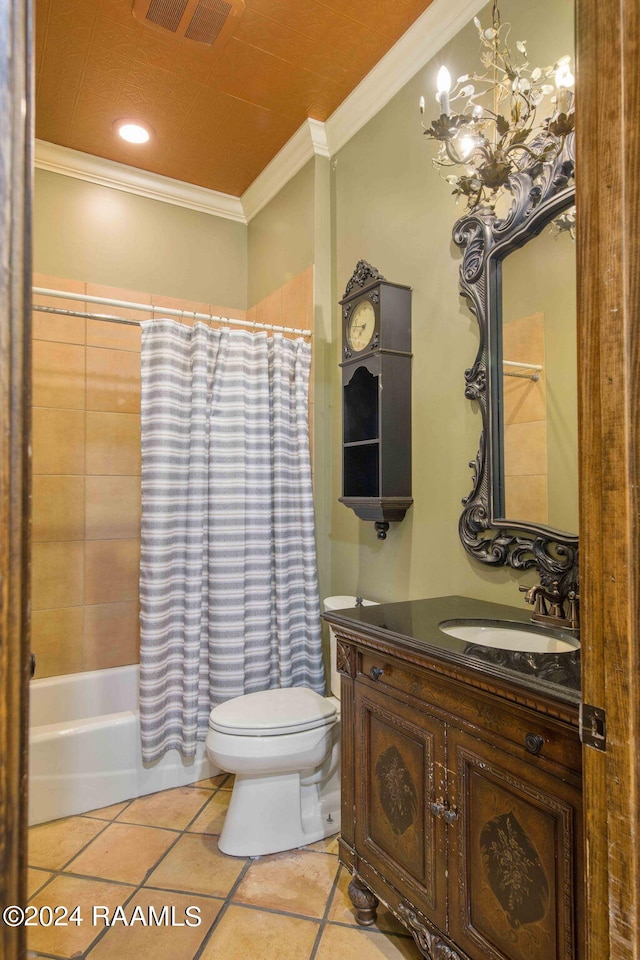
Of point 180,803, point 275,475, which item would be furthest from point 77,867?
point 275,475

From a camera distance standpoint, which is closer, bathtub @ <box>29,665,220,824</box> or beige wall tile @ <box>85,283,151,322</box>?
bathtub @ <box>29,665,220,824</box>

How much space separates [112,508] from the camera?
2742 millimetres

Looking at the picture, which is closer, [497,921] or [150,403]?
[497,921]

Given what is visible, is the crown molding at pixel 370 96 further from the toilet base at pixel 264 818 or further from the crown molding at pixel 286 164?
the toilet base at pixel 264 818

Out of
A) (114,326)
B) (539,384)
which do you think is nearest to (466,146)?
(539,384)

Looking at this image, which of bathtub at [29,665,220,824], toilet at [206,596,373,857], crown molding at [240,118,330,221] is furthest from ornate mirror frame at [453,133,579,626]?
bathtub at [29,665,220,824]

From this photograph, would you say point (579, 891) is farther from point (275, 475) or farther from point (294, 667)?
point (275, 475)

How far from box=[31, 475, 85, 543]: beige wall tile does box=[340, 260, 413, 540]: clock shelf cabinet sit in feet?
4.51

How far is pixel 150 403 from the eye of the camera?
224cm

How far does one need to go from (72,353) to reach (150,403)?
750 mm

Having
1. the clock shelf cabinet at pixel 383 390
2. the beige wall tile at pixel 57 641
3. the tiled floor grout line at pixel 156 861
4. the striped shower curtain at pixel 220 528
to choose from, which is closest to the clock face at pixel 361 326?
the clock shelf cabinet at pixel 383 390

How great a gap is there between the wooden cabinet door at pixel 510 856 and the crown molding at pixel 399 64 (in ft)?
7.29

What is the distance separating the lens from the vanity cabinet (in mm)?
988

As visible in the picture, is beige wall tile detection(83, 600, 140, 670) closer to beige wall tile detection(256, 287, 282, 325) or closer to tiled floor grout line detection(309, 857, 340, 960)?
tiled floor grout line detection(309, 857, 340, 960)
